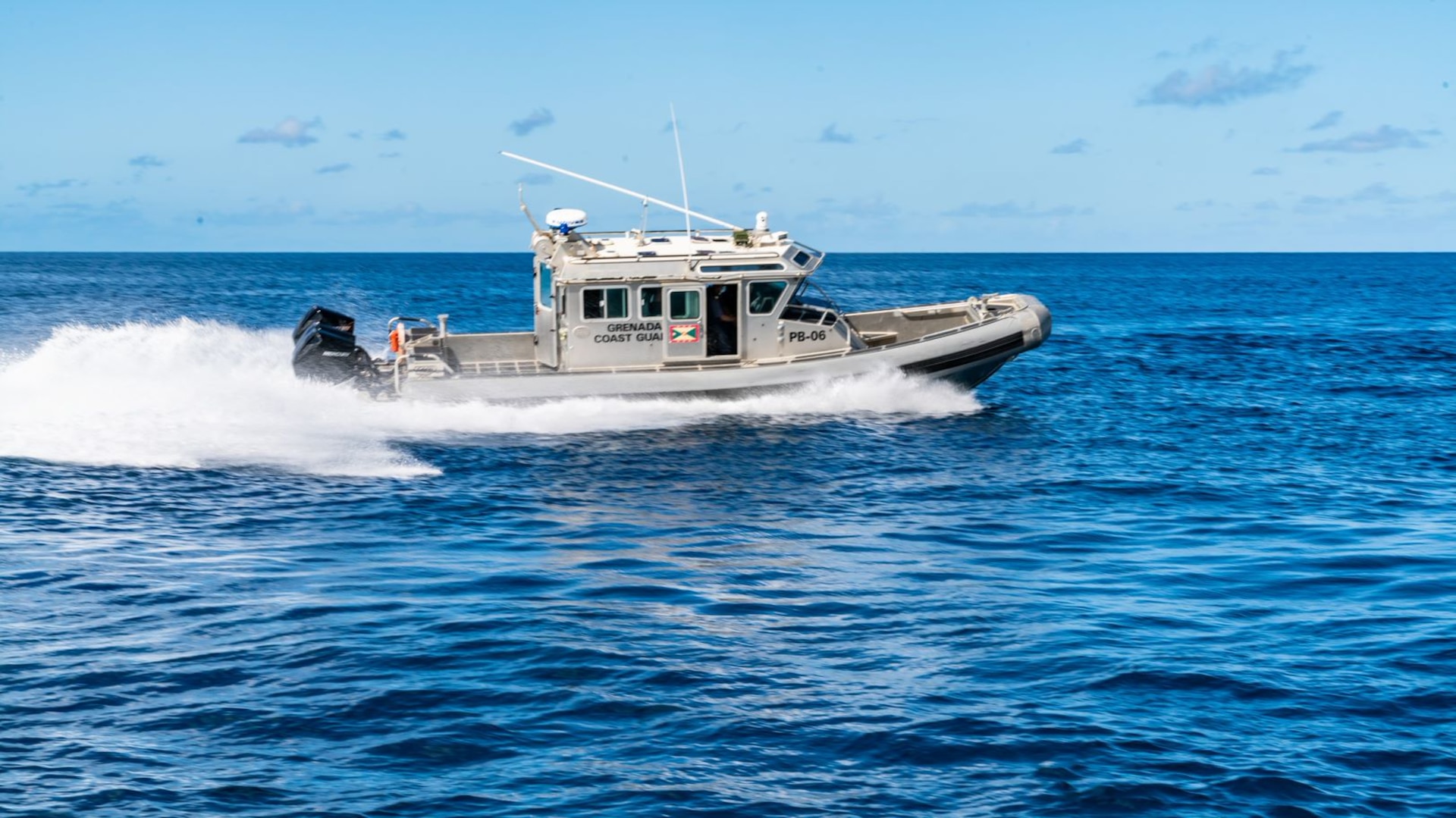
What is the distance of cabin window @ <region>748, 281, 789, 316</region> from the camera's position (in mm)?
23484

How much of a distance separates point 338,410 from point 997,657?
14296mm

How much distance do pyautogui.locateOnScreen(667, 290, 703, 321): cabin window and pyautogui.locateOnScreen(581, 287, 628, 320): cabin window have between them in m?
0.77

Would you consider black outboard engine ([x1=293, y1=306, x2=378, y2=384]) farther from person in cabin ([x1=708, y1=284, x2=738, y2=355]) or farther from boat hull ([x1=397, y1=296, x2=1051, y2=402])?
person in cabin ([x1=708, y1=284, x2=738, y2=355])

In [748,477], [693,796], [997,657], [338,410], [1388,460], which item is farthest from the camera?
[338,410]

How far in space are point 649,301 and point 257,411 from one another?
6.75m

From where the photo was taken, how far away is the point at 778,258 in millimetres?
23453

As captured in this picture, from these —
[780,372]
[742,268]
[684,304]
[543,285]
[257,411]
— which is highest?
[742,268]

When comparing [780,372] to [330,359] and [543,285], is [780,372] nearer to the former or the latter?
[543,285]

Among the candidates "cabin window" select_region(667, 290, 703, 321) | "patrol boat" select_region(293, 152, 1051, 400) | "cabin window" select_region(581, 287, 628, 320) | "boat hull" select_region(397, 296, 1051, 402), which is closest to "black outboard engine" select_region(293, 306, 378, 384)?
"patrol boat" select_region(293, 152, 1051, 400)

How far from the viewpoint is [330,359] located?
22656mm

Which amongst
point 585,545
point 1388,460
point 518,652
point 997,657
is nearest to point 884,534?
point 585,545

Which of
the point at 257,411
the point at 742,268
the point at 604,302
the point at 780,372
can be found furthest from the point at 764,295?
the point at 257,411

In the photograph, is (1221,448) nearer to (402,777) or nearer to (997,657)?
(997,657)

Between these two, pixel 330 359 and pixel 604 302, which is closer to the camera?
pixel 330 359
